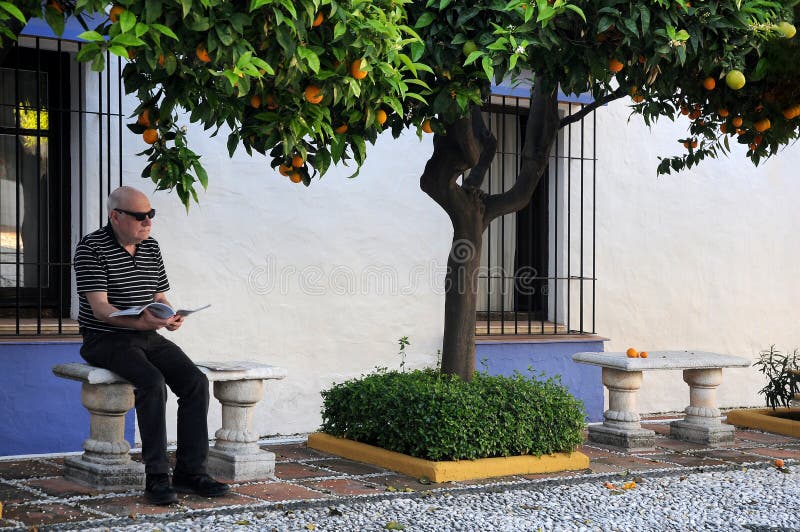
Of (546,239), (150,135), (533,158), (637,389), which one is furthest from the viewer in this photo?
(546,239)

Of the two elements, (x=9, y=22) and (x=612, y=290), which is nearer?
(x=9, y=22)

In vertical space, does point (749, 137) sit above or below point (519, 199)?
above

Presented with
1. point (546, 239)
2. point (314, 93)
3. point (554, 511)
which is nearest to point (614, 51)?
point (314, 93)

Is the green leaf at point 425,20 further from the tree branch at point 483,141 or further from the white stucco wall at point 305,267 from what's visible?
the white stucco wall at point 305,267

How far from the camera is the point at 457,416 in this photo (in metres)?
6.13

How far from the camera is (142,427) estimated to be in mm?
5312

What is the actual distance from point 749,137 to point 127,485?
456cm

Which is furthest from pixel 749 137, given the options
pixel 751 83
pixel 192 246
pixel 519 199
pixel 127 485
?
pixel 127 485

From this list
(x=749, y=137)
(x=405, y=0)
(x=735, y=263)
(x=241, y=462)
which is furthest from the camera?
(x=735, y=263)

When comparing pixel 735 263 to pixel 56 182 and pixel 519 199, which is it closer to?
pixel 519 199

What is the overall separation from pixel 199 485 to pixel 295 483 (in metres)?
0.68

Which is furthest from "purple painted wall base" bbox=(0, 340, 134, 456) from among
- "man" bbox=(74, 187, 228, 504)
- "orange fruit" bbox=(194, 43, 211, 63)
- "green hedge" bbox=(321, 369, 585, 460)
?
"orange fruit" bbox=(194, 43, 211, 63)

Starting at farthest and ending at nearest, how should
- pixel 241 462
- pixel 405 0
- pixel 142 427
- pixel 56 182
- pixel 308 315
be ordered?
pixel 308 315
pixel 56 182
pixel 241 462
pixel 142 427
pixel 405 0

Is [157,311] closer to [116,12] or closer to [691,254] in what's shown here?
[116,12]
